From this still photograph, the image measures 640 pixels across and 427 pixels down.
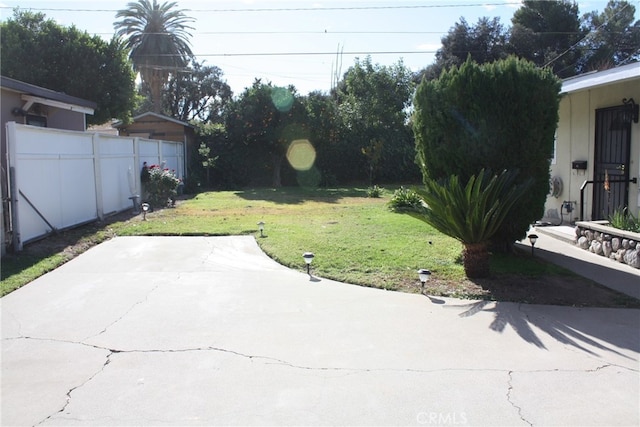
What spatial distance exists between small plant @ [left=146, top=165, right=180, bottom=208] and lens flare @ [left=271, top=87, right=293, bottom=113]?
9680mm

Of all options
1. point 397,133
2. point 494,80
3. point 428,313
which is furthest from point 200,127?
point 428,313

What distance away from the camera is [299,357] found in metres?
4.21

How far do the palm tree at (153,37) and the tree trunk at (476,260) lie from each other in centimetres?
3019

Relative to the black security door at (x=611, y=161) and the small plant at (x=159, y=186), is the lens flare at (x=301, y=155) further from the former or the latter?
the black security door at (x=611, y=161)

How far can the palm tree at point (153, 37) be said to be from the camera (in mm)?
32719

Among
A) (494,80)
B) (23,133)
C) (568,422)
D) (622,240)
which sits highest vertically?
(494,80)

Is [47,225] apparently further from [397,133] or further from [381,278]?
[397,133]

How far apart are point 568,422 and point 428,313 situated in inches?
90.3

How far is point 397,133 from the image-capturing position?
1063 inches

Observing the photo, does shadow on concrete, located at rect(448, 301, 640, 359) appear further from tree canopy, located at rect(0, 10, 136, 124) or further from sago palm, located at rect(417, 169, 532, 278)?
tree canopy, located at rect(0, 10, 136, 124)

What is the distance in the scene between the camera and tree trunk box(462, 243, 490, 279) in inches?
266

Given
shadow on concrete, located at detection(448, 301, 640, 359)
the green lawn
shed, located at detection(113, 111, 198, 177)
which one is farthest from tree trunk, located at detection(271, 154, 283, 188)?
shadow on concrete, located at detection(448, 301, 640, 359)

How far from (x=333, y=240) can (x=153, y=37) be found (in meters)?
28.6

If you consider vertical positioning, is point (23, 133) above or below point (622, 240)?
above
